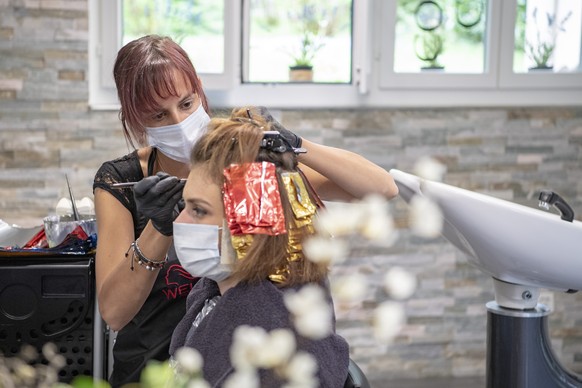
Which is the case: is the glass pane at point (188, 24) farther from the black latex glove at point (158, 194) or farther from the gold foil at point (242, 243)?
the gold foil at point (242, 243)

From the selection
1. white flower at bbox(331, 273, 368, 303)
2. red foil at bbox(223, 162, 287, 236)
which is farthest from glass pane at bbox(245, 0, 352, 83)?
white flower at bbox(331, 273, 368, 303)

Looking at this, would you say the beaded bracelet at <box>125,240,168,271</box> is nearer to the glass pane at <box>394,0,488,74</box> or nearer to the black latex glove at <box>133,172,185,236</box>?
the black latex glove at <box>133,172,185,236</box>

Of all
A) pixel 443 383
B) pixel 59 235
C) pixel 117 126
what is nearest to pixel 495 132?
pixel 443 383

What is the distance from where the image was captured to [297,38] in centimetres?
344

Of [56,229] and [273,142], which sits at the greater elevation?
[273,142]

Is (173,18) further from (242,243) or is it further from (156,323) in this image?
(242,243)

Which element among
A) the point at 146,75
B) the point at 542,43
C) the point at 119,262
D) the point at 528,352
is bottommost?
the point at 528,352

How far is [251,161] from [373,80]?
2.29 metres

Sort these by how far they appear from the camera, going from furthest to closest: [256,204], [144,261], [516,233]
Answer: [516,233], [144,261], [256,204]

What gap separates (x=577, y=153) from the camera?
11.9 ft

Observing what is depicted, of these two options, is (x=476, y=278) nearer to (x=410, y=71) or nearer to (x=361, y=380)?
(x=410, y=71)

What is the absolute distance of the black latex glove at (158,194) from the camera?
4.50 feet

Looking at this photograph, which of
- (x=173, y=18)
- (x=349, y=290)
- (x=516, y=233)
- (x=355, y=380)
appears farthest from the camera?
(x=173, y=18)

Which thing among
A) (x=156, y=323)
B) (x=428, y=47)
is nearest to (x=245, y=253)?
(x=156, y=323)
